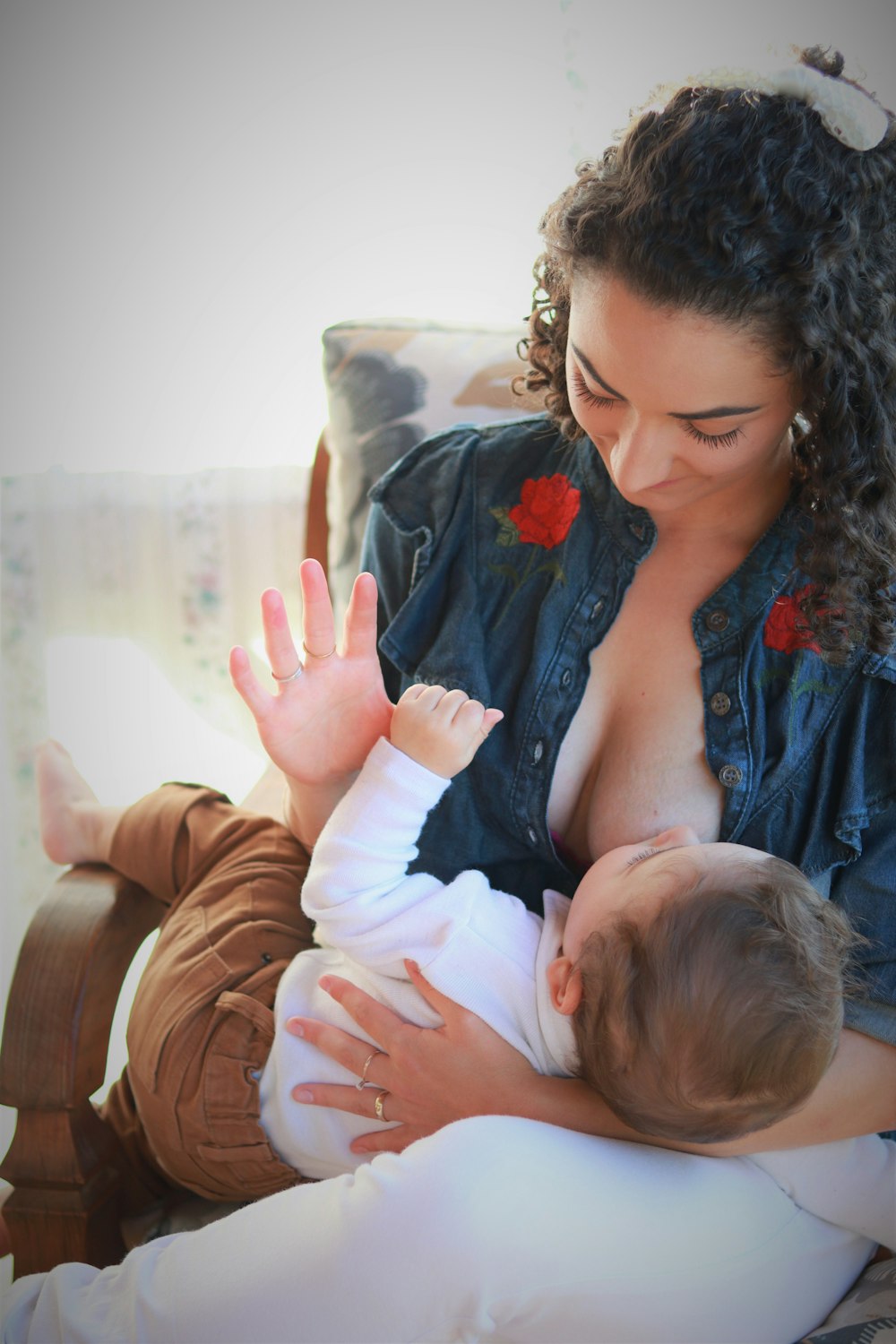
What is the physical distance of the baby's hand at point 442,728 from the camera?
41.9 inches

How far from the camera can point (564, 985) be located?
3.55 ft

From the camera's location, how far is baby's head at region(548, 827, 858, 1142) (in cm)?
96

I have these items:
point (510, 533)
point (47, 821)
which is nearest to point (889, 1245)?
point (510, 533)

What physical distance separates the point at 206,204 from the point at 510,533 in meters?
1.08

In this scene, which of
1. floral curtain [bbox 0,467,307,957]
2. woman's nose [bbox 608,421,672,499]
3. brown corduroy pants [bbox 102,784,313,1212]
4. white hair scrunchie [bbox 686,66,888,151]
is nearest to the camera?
white hair scrunchie [bbox 686,66,888,151]

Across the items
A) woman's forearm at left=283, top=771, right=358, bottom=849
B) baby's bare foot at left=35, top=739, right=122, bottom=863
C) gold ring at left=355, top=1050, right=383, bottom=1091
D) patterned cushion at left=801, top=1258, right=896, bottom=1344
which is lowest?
patterned cushion at left=801, top=1258, right=896, bottom=1344

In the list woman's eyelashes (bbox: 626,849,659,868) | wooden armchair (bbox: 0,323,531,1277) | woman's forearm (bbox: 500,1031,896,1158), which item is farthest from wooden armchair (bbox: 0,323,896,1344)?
woman's eyelashes (bbox: 626,849,659,868)

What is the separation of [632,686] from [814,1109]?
1.58 ft

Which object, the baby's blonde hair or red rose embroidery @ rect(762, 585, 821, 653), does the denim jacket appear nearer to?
red rose embroidery @ rect(762, 585, 821, 653)

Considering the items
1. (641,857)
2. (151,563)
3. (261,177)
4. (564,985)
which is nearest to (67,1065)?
(564,985)

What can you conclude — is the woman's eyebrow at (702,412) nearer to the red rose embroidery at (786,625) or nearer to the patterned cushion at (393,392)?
the red rose embroidery at (786,625)

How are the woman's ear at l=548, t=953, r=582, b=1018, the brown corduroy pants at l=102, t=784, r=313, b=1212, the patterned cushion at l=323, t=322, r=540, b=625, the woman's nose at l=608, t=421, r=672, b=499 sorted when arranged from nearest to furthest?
the woman's nose at l=608, t=421, r=672, b=499
the woman's ear at l=548, t=953, r=582, b=1018
the brown corduroy pants at l=102, t=784, r=313, b=1212
the patterned cushion at l=323, t=322, r=540, b=625

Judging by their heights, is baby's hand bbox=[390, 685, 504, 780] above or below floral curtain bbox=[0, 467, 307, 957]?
above

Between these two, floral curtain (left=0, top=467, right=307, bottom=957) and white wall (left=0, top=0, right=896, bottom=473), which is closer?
white wall (left=0, top=0, right=896, bottom=473)
